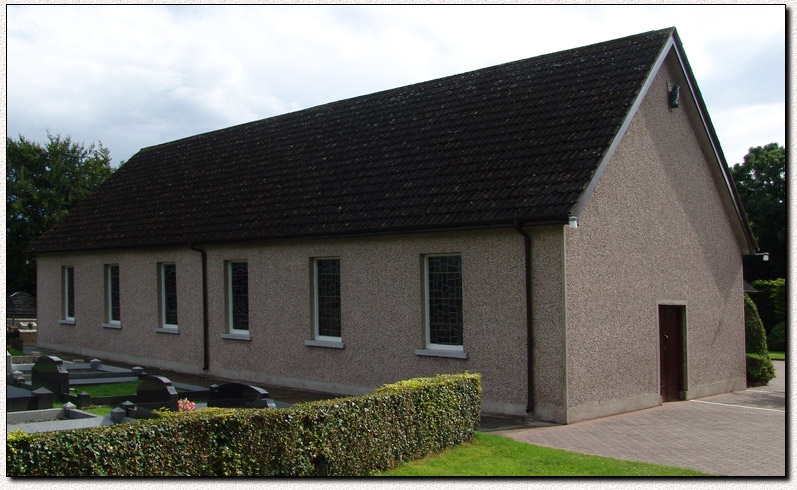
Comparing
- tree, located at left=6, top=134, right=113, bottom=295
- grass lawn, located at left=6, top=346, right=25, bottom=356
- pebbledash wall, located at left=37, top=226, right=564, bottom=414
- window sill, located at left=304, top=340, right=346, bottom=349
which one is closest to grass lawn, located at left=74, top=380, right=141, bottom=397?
pebbledash wall, located at left=37, top=226, right=564, bottom=414

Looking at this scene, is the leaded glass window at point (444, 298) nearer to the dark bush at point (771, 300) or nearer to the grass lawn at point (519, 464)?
the grass lawn at point (519, 464)

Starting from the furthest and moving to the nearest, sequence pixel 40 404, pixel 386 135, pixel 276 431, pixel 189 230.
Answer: pixel 189 230 → pixel 386 135 → pixel 40 404 → pixel 276 431

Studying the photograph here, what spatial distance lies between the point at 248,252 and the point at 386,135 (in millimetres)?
4691

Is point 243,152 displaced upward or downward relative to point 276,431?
upward

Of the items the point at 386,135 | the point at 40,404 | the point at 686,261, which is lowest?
the point at 40,404

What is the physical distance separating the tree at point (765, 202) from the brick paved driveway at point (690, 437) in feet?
71.0

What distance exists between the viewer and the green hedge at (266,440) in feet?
25.5

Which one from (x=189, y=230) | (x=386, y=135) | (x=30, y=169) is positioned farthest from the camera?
(x=30, y=169)

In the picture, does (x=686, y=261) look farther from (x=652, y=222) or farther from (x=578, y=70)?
(x=578, y=70)

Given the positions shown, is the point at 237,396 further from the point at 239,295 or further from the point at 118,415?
the point at 239,295

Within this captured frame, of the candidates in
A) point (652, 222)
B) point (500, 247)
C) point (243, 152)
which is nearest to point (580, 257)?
point (500, 247)

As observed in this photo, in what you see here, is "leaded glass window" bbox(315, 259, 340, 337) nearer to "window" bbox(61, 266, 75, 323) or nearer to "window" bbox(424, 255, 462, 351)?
"window" bbox(424, 255, 462, 351)

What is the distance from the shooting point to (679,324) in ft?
56.2

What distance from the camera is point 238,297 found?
2009cm
